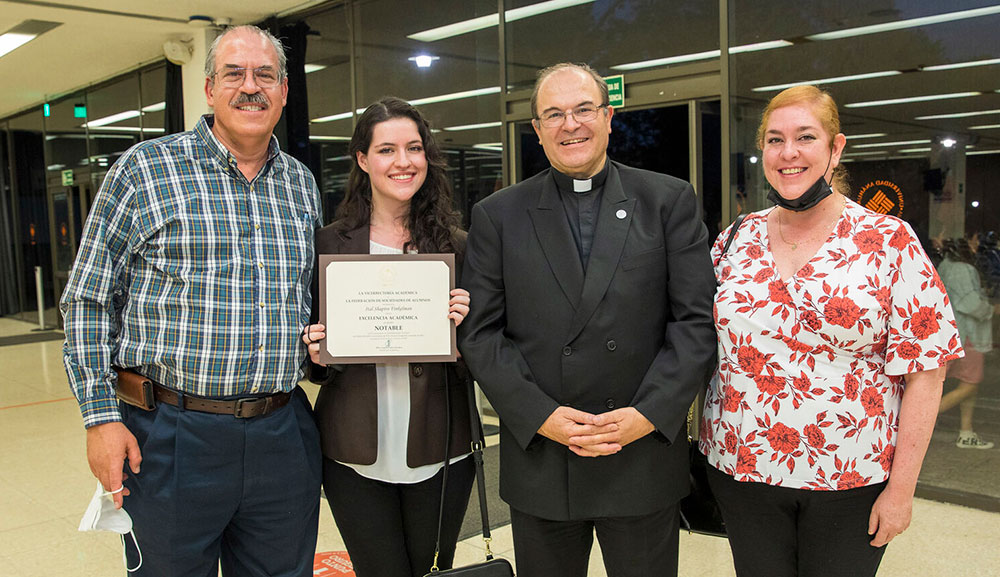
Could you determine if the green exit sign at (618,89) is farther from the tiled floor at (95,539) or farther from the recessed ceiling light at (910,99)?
the tiled floor at (95,539)

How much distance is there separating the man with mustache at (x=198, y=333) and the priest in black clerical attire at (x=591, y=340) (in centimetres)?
55

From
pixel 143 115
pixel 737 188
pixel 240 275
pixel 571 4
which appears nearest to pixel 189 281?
pixel 240 275

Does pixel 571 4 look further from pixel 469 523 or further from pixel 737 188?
pixel 469 523

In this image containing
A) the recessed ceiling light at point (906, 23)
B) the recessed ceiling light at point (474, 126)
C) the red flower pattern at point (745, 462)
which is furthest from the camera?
the recessed ceiling light at point (474, 126)

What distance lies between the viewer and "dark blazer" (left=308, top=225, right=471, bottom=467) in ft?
6.75

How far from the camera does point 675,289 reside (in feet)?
6.06

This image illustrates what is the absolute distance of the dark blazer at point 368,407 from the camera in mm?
2057

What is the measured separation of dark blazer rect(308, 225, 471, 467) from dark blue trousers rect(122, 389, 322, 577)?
100mm

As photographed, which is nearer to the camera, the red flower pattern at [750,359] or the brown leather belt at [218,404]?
the red flower pattern at [750,359]

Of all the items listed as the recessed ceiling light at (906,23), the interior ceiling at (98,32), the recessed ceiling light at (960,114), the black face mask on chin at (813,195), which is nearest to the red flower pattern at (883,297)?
the black face mask on chin at (813,195)

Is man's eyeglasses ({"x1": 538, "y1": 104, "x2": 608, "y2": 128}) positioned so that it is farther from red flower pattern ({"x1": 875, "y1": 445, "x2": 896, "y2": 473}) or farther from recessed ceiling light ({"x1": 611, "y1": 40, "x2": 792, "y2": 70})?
recessed ceiling light ({"x1": 611, "y1": 40, "x2": 792, "y2": 70})

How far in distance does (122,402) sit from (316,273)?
23.8 inches

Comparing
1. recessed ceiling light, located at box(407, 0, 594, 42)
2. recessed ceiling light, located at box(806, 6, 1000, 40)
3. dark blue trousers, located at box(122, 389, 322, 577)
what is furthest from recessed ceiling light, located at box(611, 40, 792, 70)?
dark blue trousers, located at box(122, 389, 322, 577)

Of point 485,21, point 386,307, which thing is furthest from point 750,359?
point 485,21
